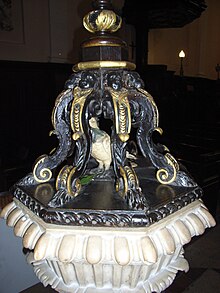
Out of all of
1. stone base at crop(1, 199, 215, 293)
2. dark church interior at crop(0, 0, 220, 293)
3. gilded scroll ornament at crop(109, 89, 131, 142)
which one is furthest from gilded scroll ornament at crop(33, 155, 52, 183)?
dark church interior at crop(0, 0, 220, 293)

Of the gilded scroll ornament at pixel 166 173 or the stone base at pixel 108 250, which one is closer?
the stone base at pixel 108 250

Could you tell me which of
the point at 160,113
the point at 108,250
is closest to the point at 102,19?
the point at 108,250

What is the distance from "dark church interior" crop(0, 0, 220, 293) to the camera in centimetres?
211

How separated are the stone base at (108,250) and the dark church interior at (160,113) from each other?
1045 mm

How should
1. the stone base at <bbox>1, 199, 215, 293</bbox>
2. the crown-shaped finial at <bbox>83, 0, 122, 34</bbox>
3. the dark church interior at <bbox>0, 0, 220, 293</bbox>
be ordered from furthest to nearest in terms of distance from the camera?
the dark church interior at <bbox>0, 0, 220, 293</bbox>, the crown-shaped finial at <bbox>83, 0, 122, 34</bbox>, the stone base at <bbox>1, 199, 215, 293</bbox>

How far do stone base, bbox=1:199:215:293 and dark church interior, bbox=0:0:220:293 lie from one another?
1045mm

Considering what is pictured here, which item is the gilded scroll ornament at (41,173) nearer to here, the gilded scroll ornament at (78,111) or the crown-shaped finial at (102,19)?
the gilded scroll ornament at (78,111)

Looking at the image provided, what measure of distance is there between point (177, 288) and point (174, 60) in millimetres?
5403

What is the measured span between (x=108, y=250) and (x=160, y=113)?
3351 millimetres

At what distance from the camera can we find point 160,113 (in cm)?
369

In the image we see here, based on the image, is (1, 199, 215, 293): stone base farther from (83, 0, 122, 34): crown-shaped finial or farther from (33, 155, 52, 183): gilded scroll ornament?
(83, 0, 122, 34): crown-shaped finial

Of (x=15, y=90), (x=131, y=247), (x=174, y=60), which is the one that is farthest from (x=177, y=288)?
(x=174, y=60)

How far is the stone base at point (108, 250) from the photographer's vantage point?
44cm

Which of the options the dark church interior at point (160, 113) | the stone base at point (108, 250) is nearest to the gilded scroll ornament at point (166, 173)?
the stone base at point (108, 250)
